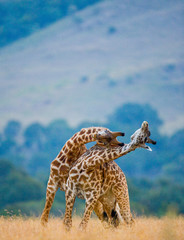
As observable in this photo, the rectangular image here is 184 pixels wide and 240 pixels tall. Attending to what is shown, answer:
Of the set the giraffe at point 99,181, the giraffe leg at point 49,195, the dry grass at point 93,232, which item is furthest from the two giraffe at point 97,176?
the dry grass at point 93,232

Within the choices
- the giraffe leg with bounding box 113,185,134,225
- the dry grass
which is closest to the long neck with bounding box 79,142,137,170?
the giraffe leg with bounding box 113,185,134,225

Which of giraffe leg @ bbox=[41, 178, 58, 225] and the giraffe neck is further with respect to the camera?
giraffe leg @ bbox=[41, 178, 58, 225]

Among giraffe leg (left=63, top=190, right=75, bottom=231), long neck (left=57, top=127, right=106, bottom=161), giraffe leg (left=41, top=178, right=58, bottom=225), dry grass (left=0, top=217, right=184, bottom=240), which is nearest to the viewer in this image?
dry grass (left=0, top=217, right=184, bottom=240)

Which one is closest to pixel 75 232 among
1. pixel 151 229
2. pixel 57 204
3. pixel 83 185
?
pixel 83 185

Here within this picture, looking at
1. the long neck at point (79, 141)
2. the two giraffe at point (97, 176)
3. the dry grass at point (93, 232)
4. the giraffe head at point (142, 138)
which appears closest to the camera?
the dry grass at point (93, 232)

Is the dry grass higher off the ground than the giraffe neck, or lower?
lower

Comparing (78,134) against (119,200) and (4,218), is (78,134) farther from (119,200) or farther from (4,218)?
(4,218)

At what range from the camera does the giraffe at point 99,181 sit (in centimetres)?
1045

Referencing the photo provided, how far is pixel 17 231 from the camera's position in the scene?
33.8 ft

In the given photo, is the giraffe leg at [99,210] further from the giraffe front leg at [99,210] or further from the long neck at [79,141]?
the long neck at [79,141]

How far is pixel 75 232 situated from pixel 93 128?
2.52 m

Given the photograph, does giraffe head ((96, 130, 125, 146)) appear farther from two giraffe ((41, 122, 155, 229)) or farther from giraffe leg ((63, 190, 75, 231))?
giraffe leg ((63, 190, 75, 231))

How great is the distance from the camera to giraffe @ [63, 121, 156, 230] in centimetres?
1045

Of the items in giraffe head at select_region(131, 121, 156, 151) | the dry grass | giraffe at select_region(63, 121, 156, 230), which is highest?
giraffe head at select_region(131, 121, 156, 151)
